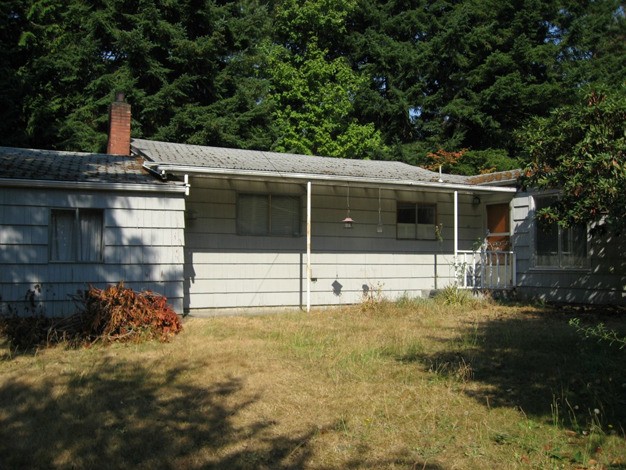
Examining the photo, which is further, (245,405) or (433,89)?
(433,89)

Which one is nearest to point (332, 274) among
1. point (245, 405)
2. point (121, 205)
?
point (121, 205)

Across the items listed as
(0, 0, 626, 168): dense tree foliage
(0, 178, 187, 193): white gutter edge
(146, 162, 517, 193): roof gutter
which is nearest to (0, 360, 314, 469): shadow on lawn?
(0, 178, 187, 193): white gutter edge

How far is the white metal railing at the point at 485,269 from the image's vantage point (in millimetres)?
13984

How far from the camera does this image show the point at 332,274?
13.2m

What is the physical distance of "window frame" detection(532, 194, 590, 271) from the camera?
12.5m

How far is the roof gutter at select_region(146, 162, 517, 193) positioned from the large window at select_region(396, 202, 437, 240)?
1.04 m

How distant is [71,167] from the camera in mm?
10867

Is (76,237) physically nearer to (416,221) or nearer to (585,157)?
(416,221)

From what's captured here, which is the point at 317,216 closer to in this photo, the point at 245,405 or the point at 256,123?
the point at 245,405

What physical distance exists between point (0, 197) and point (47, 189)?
2.38 feet

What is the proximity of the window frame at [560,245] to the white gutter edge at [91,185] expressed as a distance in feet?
25.1

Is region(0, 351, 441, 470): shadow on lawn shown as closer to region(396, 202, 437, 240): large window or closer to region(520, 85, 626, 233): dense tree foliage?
region(520, 85, 626, 233): dense tree foliage

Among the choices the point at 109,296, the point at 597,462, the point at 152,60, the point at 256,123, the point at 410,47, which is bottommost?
the point at 597,462

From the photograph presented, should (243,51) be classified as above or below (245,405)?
above
